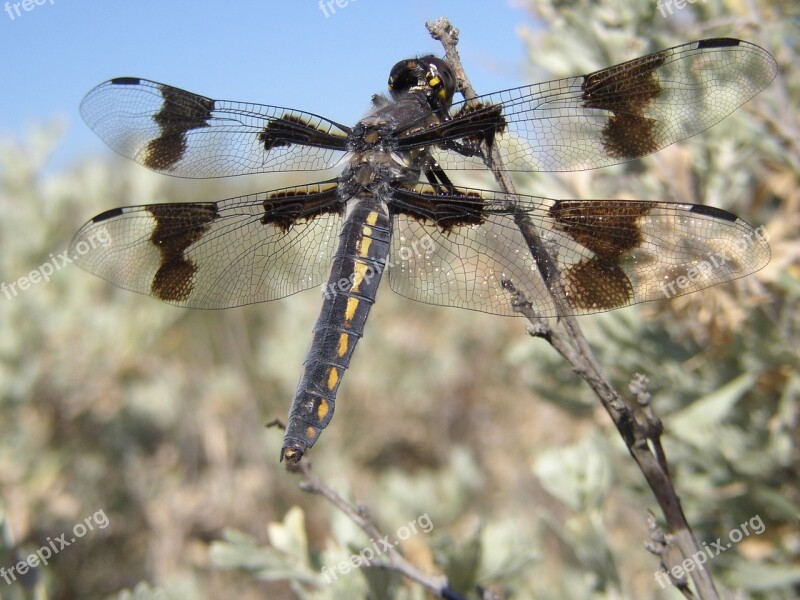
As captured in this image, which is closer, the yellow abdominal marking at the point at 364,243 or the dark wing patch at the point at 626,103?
the dark wing patch at the point at 626,103

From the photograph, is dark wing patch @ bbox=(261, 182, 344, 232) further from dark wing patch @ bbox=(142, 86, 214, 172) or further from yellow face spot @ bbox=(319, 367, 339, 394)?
yellow face spot @ bbox=(319, 367, 339, 394)

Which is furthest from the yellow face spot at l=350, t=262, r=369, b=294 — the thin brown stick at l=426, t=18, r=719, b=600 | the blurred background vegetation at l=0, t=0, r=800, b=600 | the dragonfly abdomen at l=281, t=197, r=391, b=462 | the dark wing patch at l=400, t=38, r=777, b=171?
the thin brown stick at l=426, t=18, r=719, b=600

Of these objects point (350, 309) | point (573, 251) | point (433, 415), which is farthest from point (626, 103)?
point (433, 415)

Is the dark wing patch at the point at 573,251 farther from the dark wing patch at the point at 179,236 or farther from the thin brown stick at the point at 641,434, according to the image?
the dark wing patch at the point at 179,236

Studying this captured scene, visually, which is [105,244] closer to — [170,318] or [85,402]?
[85,402]

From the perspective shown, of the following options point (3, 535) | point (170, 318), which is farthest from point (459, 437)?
point (3, 535)

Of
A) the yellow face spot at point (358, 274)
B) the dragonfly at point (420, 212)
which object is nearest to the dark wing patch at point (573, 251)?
the dragonfly at point (420, 212)
